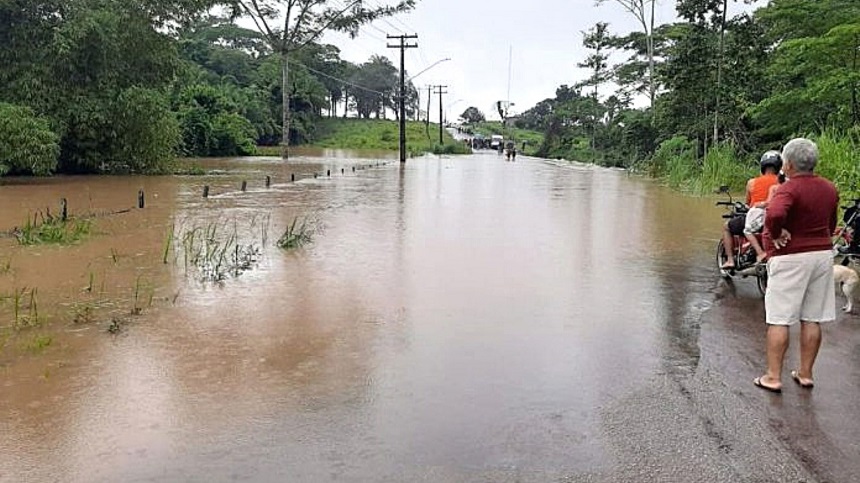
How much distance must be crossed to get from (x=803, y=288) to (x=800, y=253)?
23 cm

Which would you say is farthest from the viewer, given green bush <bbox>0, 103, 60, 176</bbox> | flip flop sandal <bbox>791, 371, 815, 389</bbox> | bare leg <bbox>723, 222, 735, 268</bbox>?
green bush <bbox>0, 103, 60, 176</bbox>

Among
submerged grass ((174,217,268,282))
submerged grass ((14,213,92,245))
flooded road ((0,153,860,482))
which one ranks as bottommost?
flooded road ((0,153,860,482))

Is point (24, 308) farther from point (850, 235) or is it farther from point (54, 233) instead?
point (850, 235)

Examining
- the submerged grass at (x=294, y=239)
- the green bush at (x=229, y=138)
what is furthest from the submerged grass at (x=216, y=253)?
the green bush at (x=229, y=138)

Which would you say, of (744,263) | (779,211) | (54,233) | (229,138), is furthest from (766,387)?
(229,138)

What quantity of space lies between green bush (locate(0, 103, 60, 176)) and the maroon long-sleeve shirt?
68.3 feet

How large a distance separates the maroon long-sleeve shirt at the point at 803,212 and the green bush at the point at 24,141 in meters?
20.8

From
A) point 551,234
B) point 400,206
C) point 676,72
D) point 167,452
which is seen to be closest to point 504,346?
point 167,452

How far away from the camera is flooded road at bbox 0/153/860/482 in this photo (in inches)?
161

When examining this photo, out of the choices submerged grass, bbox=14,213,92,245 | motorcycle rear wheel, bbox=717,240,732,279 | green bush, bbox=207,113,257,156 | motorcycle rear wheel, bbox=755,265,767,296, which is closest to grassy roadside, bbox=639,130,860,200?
motorcycle rear wheel, bbox=717,240,732,279

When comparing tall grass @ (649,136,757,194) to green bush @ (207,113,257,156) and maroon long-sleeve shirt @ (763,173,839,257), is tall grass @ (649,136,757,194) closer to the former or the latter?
maroon long-sleeve shirt @ (763,173,839,257)

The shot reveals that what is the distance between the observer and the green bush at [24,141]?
20.9m

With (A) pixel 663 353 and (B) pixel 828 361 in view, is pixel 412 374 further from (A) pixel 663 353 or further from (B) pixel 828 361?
(B) pixel 828 361

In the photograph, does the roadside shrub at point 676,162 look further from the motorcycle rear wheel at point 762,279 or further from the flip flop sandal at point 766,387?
A: the flip flop sandal at point 766,387
